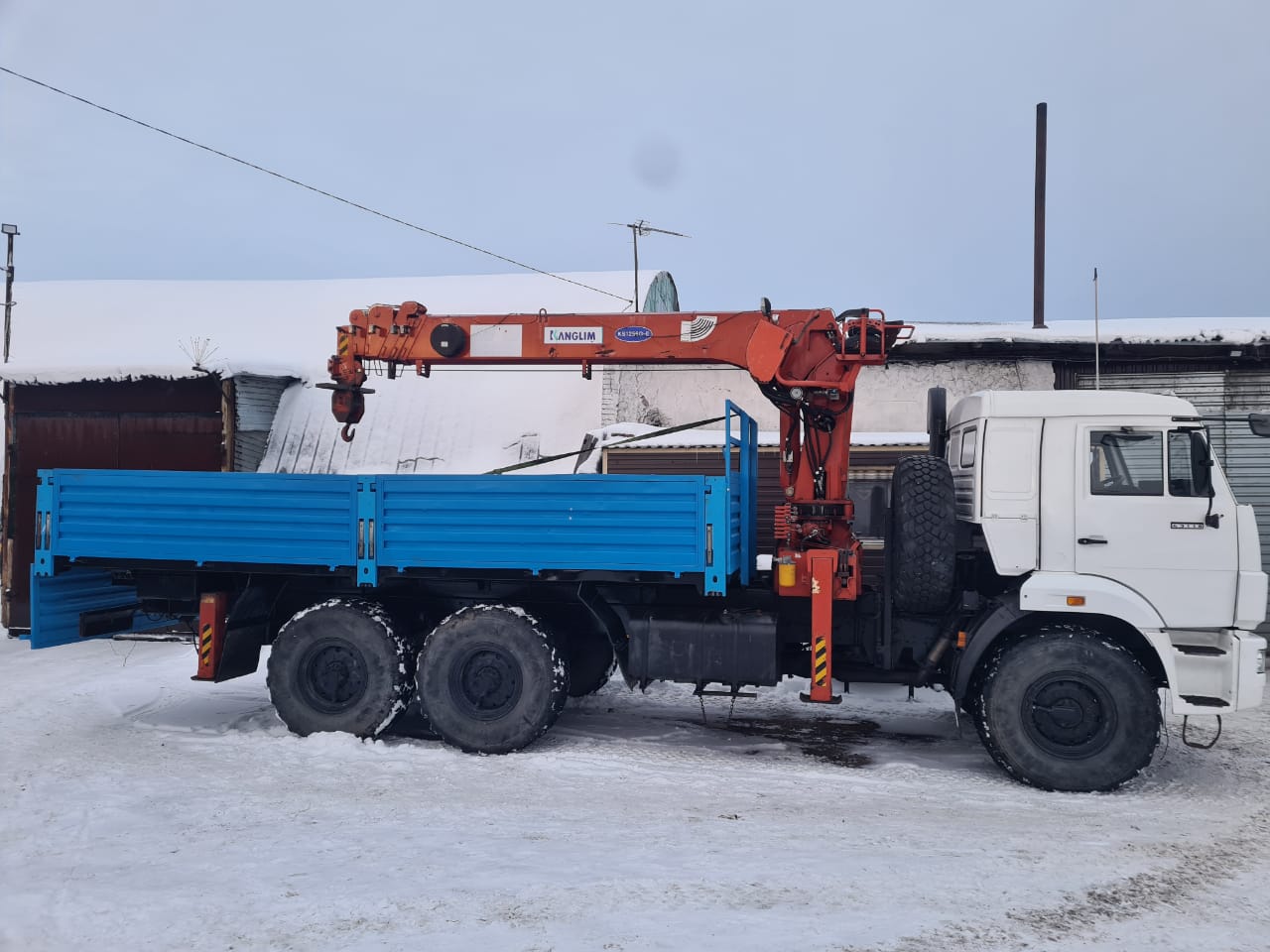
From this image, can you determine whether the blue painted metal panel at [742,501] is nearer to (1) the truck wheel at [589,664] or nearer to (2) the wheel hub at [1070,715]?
(1) the truck wheel at [589,664]

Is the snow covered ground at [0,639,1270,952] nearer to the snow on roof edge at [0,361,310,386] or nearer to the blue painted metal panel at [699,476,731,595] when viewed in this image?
the blue painted metal panel at [699,476,731,595]

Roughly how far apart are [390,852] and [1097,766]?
472 centimetres

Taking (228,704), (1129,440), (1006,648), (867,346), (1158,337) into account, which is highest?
(1158,337)

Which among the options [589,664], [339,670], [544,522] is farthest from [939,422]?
[339,670]

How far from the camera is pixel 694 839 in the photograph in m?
5.21

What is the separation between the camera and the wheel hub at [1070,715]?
6258 millimetres

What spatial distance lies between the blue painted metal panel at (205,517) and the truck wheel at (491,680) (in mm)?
1148

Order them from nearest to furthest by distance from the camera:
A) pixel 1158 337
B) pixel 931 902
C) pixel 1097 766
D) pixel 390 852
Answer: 1. pixel 931 902
2. pixel 390 852
3. pixel 1097 766
4. pixel 1158 337

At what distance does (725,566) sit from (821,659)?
105 centimetres

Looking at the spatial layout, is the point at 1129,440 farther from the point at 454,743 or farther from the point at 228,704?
the point at 228,704

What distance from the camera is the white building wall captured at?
1319cm

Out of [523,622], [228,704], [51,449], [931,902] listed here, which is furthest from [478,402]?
[931,902]

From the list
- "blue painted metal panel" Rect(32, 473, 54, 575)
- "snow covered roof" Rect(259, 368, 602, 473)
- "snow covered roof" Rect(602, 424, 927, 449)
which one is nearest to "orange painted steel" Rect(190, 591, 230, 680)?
"blue painted metal panel" Rect(32, 473, 54, 575)

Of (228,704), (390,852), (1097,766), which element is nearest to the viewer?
(390,852)
